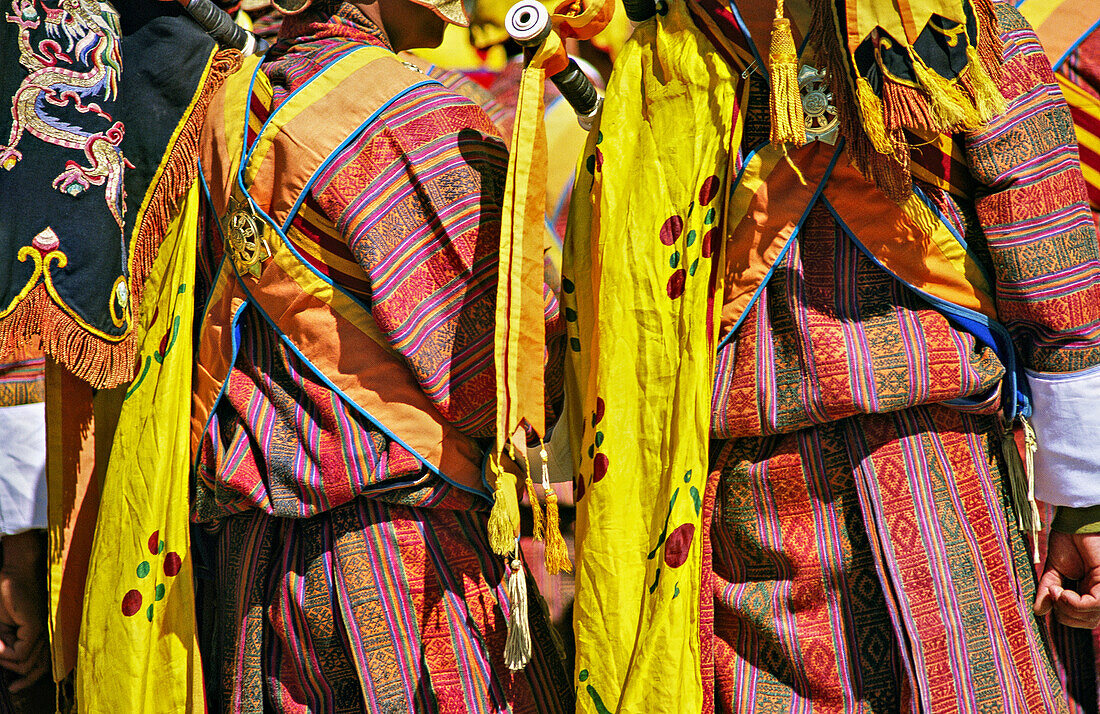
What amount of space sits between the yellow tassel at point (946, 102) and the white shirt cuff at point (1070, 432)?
46cm

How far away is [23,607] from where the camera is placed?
2.23m

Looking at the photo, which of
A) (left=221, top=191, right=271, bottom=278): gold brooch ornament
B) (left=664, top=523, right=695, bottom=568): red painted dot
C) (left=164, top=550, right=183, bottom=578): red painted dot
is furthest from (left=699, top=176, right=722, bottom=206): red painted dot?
(left=164, top=550, right=183, bottom=578): red painted dot

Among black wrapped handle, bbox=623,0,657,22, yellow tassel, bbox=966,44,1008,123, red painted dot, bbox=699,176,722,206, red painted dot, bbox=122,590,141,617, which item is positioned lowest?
red painted dot, bbox=122,590,141,617

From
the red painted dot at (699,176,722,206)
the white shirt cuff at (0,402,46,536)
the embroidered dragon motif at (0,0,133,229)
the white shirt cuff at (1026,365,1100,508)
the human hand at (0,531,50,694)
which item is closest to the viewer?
the white shirt cuff at (1026,365,1100,508)

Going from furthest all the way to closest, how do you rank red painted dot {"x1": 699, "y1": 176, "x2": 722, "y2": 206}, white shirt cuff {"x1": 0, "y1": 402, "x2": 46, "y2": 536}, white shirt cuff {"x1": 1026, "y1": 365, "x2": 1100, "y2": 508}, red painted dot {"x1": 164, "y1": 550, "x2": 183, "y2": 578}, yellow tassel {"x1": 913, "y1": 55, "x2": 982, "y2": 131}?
white shirt cuff {"x1": 0, "y1": 402, "x2": 46, "y2": 536} → red painted dot {"x1": 164, "y1": 550, "x2": 183, "y2": 578} → red painted dot {"x1": 699, "y1": 176, "x2": 722, "y2": 206} → white shirt cuff {"x1": 1026, "y1": 365, "x2": 1100, "y2": 508} → yellow tassel {"x1": 913, "y1": 55, "x2": 982, "y2": 131}

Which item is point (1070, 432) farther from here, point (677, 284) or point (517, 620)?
point (517, 620)

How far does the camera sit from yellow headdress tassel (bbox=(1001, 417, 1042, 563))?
1.77m

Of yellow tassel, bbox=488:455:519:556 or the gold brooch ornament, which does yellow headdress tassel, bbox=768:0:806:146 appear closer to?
yellow tassel, bbox=488:455:519:556

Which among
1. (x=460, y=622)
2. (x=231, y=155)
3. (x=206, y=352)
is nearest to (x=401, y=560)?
(x=460, y=622)

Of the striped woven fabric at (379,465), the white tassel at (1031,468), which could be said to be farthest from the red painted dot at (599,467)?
the white tassel at (1031,468)

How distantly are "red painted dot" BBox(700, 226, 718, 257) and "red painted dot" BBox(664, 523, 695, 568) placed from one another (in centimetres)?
48

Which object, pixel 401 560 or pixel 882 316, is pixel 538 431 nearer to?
pixel 401 560

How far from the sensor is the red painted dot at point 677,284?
181 centimetres

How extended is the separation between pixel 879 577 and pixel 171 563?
1.33 metres
